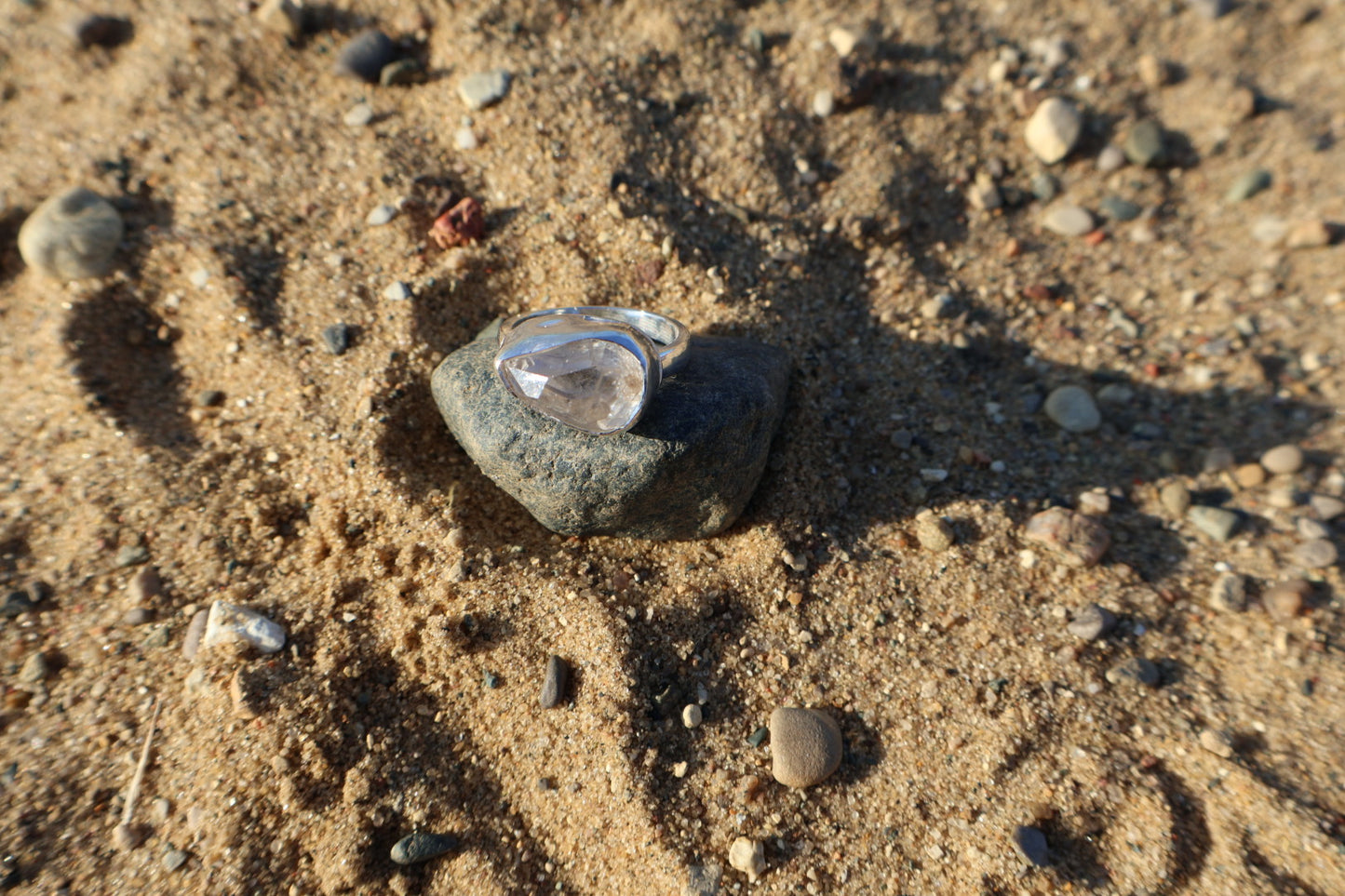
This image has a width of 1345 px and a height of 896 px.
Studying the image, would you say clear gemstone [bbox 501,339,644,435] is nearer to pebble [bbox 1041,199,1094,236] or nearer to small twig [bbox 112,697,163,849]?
small twig [bbox 112,697,163,849]

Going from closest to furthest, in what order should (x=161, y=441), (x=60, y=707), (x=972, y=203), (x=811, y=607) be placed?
(x=60, y=707) → (x=811, y=607) → (x=161, y=441) → (x=972, y=203)

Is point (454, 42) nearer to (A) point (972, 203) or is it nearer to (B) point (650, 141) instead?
(B) point (650, 141)

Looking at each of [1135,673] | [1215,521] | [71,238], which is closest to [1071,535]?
[1135,673]

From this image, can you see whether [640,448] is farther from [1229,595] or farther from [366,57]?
[366,57]

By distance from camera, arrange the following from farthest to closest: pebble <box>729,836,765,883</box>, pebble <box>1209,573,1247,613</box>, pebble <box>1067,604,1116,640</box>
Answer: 1. pebble <box>1209,573,1247,613</box>
2. pebble <box>1067,604,1116,640</box>
3. pebble <box>729,836,765,883</box>

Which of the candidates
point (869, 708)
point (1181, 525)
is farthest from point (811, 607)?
point (1181, 525)

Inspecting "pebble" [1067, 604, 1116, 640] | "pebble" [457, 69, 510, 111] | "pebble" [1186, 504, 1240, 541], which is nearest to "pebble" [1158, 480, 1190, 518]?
"pebble" [1186, 504, 1240, 541]

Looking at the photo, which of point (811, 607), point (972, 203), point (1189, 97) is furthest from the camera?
point (1189, 97)
